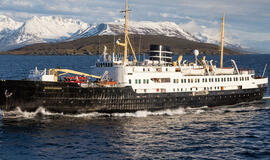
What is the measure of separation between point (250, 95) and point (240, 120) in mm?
11506

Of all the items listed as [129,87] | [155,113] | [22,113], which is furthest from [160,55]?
[22,113]

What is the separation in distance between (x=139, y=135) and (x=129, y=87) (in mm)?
8187

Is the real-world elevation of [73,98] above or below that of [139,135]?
above

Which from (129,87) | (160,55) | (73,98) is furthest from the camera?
(160,55)

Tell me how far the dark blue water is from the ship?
4.05 feet

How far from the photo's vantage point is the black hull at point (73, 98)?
109ft

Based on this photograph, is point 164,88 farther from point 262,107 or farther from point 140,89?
point 262,107

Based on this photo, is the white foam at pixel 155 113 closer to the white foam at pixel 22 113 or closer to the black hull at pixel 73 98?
the black hull at pixel 73 98

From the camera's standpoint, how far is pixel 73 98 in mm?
33938

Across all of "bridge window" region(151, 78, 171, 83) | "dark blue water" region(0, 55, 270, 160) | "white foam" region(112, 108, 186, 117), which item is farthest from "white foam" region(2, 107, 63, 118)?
"bridge window" region(151, 78, 171, 83)

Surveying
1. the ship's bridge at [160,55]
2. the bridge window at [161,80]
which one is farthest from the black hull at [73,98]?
the ship's bridge at [160,55]

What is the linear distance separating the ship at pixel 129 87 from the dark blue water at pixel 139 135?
1235mm

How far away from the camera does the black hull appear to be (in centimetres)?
3322

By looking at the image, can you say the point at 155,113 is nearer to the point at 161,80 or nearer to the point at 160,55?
the point at 161,80
